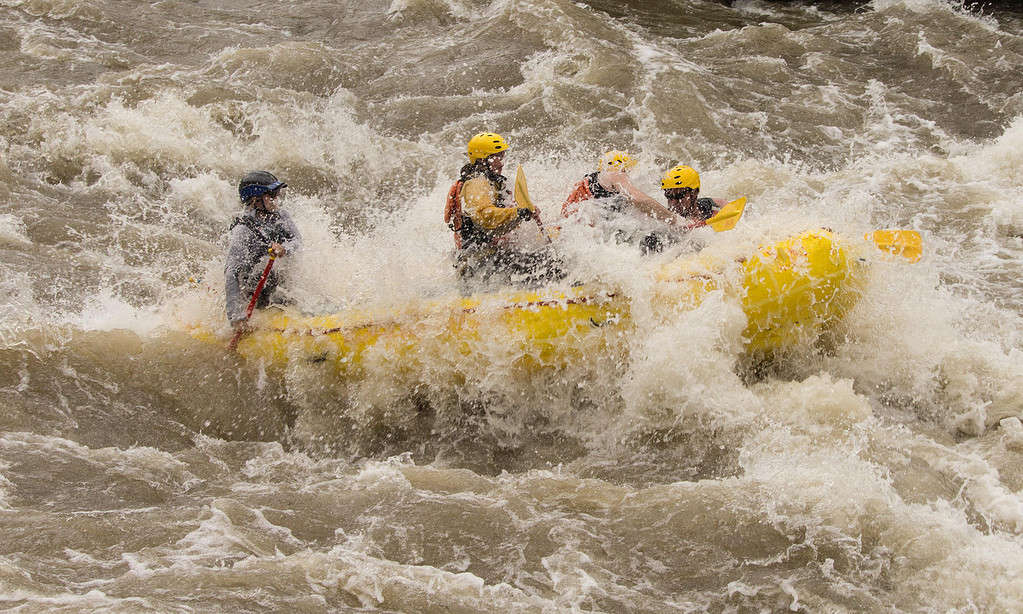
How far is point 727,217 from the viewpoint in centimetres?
592

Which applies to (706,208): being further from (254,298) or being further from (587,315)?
(254,298)

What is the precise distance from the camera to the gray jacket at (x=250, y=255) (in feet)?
19.3

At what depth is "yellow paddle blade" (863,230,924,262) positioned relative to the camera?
5.50m

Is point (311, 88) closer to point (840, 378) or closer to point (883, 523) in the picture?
point (840, 378)

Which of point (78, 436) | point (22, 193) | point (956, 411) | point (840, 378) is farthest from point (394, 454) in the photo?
point (22, 193)

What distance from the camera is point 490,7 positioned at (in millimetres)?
13273

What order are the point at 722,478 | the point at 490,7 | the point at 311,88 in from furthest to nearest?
the point at 490,7
the point at 311,88
the point at 722,478

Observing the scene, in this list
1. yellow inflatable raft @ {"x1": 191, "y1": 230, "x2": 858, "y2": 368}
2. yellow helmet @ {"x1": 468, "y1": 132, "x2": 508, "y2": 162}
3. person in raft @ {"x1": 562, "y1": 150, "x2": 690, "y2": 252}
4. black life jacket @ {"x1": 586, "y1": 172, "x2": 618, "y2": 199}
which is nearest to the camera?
yellow inflatable raft @ {"x1": 191, "y1": 230, "x2": 858, "y2": 368}

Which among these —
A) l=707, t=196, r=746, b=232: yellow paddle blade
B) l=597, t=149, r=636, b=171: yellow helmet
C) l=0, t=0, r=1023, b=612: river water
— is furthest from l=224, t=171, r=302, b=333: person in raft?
l=707, t=196, r=746, b=232: yellow paddle blade

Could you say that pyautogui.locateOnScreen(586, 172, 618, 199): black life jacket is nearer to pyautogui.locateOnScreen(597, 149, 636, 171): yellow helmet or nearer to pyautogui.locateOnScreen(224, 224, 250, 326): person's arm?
pyautogui.locateOnScreen(597, 149, 636, 171): yellow helmet

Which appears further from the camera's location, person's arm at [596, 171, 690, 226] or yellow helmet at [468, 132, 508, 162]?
person's arm at [596, 171, 690, 226]

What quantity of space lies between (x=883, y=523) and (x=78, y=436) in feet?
13.6

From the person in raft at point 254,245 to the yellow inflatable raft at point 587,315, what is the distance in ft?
1.69

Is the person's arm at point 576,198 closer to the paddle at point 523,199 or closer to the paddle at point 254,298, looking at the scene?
the paddle at point 523,199
